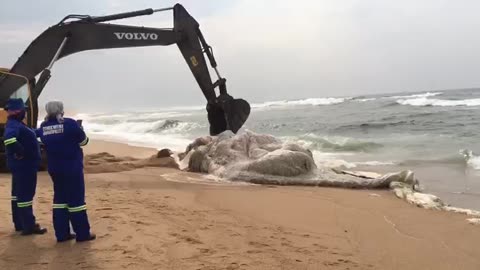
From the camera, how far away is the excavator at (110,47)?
1062cm

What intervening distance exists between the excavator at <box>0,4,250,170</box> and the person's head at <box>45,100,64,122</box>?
545 centimetres

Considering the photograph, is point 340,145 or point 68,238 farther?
point 340,145

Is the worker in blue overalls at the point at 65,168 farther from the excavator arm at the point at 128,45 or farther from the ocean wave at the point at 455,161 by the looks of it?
the ocean wave at the point at 455,161

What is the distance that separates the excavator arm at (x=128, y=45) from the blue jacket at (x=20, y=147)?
17.0 ft

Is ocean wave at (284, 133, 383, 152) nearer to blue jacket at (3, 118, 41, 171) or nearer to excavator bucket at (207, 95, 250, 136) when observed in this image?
excavator bucket at (207, 95, 250, 136)

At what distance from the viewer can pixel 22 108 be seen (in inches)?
214

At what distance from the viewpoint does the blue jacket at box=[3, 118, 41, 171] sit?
5203 mm

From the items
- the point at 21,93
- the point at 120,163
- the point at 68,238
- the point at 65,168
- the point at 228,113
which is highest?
the point at 21,93

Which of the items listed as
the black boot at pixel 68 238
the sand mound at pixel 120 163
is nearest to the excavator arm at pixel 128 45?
the sand mound at pixel 120 163

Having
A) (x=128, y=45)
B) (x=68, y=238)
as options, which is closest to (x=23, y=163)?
(x=68, y=238)

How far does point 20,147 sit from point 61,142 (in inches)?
19.3

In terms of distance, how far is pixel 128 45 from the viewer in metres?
11.4

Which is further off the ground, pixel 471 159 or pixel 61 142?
pixel 61 142

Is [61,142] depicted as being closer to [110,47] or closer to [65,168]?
[65,168]
